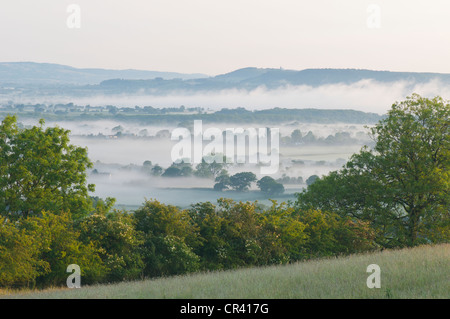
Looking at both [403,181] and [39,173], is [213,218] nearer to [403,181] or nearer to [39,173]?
[39,173]

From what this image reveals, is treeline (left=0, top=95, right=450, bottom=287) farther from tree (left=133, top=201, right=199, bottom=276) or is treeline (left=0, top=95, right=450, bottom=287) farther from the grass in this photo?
the grass

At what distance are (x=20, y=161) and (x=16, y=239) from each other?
13607mm

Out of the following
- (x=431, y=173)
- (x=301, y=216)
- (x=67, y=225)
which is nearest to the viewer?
(x=67, y=225)

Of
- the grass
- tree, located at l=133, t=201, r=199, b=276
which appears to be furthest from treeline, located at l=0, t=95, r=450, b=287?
the grass

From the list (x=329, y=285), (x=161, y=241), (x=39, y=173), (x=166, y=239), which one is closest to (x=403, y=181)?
(x=166, y=239)

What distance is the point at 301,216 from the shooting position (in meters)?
33.5

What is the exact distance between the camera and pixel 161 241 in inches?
1099

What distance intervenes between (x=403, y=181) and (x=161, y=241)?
18.2 metres

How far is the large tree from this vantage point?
36719 millimetres

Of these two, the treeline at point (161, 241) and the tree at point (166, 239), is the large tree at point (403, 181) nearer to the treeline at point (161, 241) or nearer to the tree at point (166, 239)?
the treeline at point (161, 241)

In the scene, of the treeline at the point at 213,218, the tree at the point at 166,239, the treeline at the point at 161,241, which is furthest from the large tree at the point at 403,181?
the tree at the point at 166,239

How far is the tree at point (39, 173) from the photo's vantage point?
118 feet
